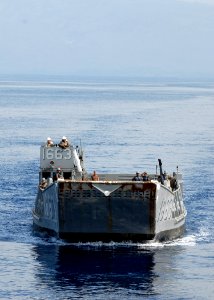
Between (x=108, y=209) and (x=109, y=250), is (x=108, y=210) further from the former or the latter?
(x=109, y=250)

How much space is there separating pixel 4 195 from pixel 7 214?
33.1 feet

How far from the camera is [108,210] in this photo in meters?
59.8

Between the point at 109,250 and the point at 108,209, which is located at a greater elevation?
the point at 108,209

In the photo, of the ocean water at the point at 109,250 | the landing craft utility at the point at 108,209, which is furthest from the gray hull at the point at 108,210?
the ocean water at the point at 109,250

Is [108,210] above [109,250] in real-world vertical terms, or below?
above

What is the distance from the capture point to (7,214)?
72875 millimetres

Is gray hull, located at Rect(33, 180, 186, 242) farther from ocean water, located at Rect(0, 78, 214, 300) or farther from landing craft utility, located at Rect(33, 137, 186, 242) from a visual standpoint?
ocean water, located at Rect(0, 78, 214, 300)

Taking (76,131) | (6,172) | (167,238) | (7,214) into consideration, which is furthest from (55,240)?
(76,131)

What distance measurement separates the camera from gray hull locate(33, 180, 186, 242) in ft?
195

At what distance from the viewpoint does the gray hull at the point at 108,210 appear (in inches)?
2335

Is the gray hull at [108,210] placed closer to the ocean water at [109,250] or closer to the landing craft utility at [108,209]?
Result: the landing craft utility at [108,209]

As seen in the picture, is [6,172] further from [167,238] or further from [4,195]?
[167,238]

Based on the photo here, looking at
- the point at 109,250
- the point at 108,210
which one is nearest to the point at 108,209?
the point at 108,210

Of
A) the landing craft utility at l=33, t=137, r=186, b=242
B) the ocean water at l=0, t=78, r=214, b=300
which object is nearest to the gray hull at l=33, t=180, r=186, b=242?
the landing craft utility at l=33, t=137, r=186, b=242
